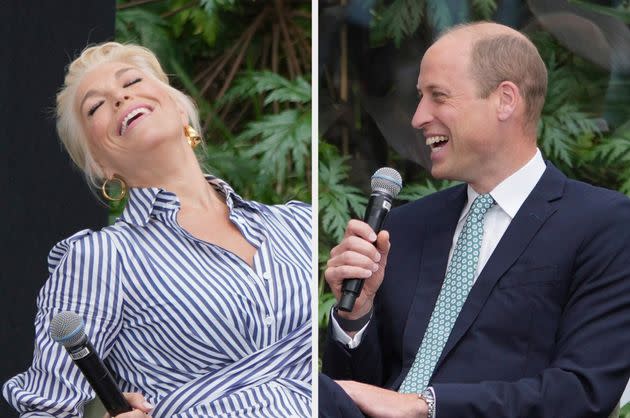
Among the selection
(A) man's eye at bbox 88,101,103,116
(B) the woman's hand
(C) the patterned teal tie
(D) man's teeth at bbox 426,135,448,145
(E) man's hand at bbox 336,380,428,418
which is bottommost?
(E) man's hand at bbox 336,380,428,418

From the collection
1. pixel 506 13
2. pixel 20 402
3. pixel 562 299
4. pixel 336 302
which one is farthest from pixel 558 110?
pixel 20 402

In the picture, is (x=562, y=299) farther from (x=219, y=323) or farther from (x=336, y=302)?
(x=219, y=323)

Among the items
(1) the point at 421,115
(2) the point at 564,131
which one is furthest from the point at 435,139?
(2) the point at 564,131

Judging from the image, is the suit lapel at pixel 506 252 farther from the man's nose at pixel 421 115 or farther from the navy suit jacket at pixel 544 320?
the man's nose at pixel 421 115

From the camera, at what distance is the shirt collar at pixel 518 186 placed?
2.54m

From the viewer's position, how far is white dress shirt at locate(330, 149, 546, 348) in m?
2.54

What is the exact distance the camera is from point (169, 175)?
2.76m

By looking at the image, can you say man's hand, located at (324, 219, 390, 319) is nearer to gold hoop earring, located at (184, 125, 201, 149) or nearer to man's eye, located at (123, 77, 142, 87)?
gold hoop earring, located at (184, 125, 201, 149)

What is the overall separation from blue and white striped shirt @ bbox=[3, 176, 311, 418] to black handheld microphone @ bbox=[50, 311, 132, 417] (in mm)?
237

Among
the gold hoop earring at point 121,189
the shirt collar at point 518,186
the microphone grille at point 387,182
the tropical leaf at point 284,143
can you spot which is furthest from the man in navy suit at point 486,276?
the gold hoop earring at point 121,189

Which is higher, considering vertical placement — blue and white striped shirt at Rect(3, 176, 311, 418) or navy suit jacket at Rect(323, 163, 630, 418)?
blue and white striped shirt at Rect(3, 176, 311, 418)

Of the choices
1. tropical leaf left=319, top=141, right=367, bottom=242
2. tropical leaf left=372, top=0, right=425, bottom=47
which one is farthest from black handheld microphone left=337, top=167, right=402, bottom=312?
tropical leaf left=372, top=0, right=425, bottom=47

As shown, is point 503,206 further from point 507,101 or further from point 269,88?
point 269,88

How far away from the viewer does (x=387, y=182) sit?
2465 mm
